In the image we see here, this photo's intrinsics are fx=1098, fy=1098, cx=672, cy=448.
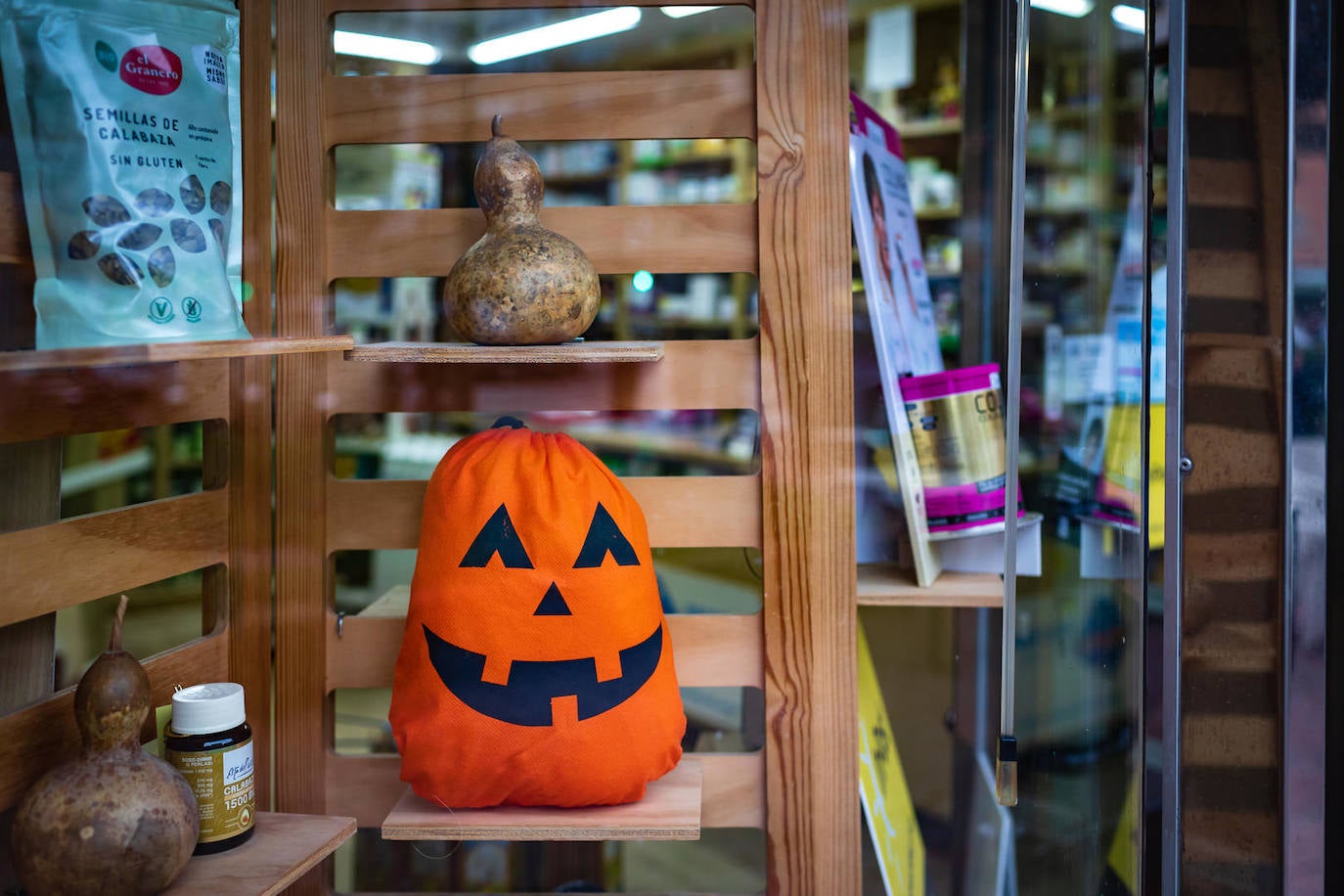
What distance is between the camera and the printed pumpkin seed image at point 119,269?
118cm

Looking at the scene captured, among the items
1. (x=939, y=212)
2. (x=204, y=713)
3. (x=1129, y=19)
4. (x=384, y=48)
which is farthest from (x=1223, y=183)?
(x=204, y=713)

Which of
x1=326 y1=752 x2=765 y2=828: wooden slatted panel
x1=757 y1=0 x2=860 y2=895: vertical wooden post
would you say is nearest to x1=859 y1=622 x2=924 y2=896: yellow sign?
x1=757 y1=0 x2=860 y2=895: vertical wooden post

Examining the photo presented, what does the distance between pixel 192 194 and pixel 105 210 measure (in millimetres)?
118

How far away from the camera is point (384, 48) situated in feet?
5.29

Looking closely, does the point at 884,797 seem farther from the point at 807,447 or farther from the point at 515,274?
the point at 515,274

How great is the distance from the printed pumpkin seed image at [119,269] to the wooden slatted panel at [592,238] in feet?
1.39

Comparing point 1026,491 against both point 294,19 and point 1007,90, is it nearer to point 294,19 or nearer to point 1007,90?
point 1007,90

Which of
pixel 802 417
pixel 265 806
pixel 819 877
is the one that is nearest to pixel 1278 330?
pixel 802 417

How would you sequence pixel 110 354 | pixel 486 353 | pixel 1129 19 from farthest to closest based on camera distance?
pixel 1129 19, pixel 486 353, pixel 110 354

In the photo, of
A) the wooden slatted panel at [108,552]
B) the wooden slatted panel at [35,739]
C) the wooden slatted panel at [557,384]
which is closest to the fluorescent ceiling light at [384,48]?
the wooden slatted panel at [557,384]


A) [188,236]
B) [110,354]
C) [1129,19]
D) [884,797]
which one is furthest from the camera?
[884,797]

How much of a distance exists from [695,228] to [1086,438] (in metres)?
0.70

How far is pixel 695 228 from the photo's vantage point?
1.60m

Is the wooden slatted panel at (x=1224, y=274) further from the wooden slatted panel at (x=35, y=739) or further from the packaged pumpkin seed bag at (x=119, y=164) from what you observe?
the wooden slatted panel at (x=35, y=739)
